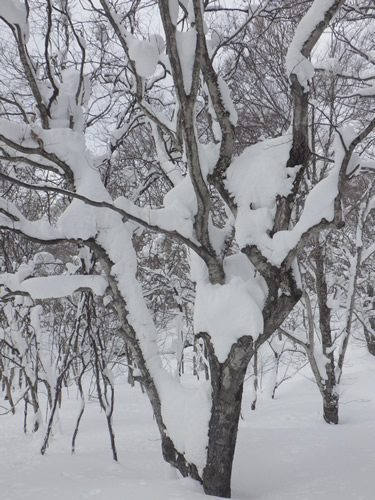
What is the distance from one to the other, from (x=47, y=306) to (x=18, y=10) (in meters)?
11.8

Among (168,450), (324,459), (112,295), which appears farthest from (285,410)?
(112,295)

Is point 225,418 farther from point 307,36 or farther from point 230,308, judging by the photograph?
point 307,36

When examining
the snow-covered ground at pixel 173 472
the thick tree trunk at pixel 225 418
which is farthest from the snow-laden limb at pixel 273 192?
the snow-covered ground at pixel 173 472

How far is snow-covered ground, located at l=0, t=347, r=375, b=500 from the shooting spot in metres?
2.84

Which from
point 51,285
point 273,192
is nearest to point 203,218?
point 273,192

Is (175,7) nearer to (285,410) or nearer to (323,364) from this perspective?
(323,364)

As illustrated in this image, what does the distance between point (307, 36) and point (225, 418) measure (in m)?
3.04

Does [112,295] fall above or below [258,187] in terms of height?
below

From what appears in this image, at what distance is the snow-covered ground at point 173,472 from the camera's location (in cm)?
284

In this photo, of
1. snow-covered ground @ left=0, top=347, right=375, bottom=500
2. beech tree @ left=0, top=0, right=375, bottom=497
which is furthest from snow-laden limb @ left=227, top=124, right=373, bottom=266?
snow-covered ground @ left=0, top=347, right=375, bottom=500

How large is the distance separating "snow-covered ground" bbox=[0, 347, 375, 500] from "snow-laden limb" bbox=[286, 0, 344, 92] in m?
3.21

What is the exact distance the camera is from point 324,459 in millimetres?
4172

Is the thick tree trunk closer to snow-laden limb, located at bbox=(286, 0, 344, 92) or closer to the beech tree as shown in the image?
the beech tree

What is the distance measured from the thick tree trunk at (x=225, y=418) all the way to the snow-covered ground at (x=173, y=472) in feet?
0.61
